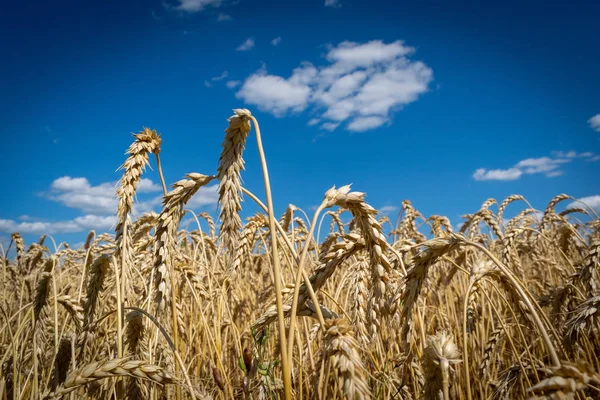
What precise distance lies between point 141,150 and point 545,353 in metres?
3.37

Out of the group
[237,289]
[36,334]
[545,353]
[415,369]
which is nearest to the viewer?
[36,334]

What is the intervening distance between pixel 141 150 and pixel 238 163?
2.52 feet

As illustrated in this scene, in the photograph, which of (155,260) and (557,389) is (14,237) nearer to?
(155,260)

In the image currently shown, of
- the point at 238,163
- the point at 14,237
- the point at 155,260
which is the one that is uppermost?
the point at 14,237

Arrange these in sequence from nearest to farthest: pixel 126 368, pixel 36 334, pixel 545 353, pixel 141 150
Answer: pixel 126 368, pixel 141 150, pixel 36 334, pixel 545 353

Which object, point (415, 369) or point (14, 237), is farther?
point (14, 237)

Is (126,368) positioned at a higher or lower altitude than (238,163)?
lower

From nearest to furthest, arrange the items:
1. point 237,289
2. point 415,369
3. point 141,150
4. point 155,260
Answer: point 155,260 → point 141,150 → point 415,369 → point 237,289

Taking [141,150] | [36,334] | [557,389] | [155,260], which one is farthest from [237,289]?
[557,389]

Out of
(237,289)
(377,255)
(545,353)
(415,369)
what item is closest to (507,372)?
(415,369)

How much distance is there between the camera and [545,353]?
304 centimetres

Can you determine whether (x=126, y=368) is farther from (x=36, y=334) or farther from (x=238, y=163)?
(x=36, y=334)

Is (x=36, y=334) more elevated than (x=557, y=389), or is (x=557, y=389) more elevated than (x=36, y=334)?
(x=36, y=334)

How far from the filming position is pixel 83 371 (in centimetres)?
136
